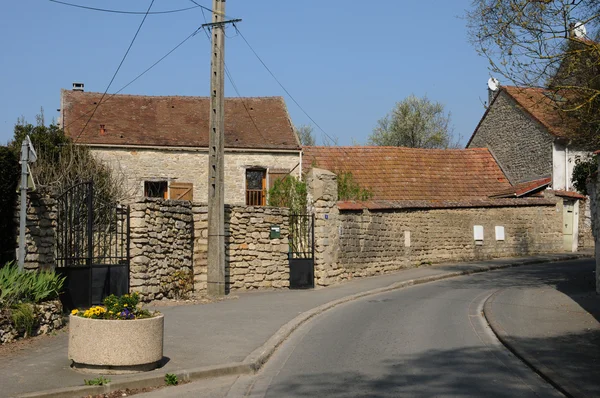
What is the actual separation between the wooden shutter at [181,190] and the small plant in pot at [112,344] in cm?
2095

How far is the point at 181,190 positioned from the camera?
1185 inches

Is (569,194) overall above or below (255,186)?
below

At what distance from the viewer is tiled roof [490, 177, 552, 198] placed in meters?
33.3

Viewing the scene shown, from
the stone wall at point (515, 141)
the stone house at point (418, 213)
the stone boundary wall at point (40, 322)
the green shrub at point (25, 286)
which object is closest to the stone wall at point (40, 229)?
the green shrub at point (25, 286)

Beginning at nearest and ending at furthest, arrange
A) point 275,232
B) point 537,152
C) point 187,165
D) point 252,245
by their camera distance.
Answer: point 252,245 < point 275,232 < point 187,165 < point 537,152

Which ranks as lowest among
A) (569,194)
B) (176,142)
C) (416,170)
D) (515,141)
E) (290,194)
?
(290,194)

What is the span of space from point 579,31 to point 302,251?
10.6m

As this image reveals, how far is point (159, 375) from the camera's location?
8828mm

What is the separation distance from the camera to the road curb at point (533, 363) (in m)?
8.31

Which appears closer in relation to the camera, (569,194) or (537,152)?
(569,194)

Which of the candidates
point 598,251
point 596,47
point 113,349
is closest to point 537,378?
point 113,349

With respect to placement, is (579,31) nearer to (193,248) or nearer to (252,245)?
(252,245)

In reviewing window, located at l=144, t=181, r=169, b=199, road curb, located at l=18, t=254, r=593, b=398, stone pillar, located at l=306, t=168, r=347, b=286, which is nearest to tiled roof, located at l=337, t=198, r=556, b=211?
stone pillar, located at l=306, t=168, r=347, b=286

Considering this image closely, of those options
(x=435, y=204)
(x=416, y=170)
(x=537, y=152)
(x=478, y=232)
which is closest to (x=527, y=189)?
(x=537, y=152)
